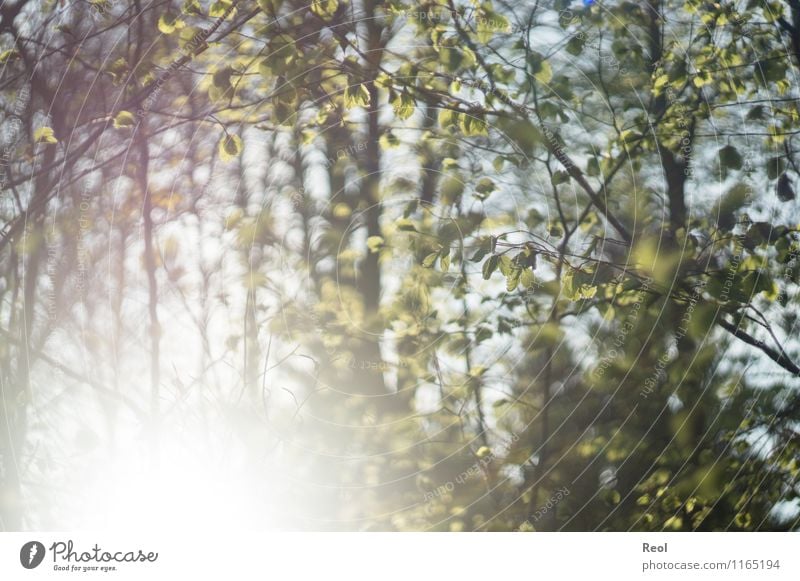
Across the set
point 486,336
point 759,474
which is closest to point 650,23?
point 486,336

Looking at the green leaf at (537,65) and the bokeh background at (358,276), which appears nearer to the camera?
the bokeh background at (358,276)

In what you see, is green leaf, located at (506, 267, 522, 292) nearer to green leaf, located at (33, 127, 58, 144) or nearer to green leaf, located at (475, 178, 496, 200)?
green leaf, located at (475, 178, 496, 200)

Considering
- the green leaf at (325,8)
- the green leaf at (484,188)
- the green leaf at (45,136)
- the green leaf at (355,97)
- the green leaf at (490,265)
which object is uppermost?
the green leaf at (325,8)

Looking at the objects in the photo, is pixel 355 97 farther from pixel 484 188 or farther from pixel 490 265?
pixel 490 265

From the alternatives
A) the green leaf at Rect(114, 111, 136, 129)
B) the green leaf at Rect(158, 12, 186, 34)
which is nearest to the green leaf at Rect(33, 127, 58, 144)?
the green leaf at Rect(114, 111, 136, 129)

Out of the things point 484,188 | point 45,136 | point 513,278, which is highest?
point 45,136

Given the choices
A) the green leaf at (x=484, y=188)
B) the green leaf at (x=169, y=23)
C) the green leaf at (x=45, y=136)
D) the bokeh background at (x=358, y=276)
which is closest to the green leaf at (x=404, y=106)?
the bokeh background at (x=358, y=276)

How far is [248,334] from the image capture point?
138 cm

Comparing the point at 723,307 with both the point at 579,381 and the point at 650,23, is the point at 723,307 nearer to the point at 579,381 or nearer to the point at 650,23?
the point at 579,381

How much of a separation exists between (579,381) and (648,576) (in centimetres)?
42

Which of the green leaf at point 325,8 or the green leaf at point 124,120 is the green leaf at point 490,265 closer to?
the green leaf at point 325,8

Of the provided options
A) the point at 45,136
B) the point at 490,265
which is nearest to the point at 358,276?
the point at 490,265

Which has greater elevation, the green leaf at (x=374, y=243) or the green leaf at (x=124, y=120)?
the green leaf at (x=124, y=120)

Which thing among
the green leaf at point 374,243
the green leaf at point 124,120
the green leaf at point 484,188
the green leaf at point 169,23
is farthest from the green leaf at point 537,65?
the green leaf at point 124,120
